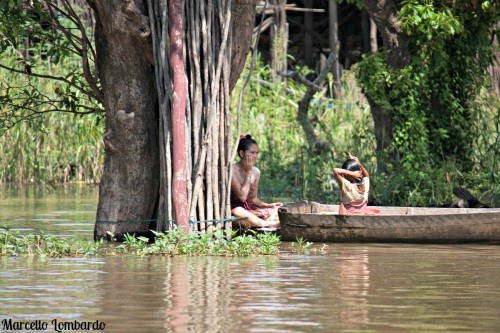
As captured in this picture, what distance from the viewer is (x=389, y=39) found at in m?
14.2

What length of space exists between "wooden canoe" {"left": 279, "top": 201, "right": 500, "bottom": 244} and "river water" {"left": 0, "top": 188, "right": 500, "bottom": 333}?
1.06ft

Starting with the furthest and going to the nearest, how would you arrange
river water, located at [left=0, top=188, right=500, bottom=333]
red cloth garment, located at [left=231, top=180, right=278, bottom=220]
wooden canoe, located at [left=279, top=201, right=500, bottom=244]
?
red cloth garment, located at [left=231, top=180, right=278, bottom=220], wooden canoe, located at [left=279, top=201, right=500, bottom=244], river water, located at [left=0, top=188, right=500, bottom=333]

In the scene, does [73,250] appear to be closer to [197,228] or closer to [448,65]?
[197,228]

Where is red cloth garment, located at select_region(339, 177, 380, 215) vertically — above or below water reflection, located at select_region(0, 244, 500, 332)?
above

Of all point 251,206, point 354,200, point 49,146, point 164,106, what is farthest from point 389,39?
point 49,146

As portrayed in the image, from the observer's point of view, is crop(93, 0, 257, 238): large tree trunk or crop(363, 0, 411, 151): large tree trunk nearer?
crop(93, 0, 257, 238): large tree trunk

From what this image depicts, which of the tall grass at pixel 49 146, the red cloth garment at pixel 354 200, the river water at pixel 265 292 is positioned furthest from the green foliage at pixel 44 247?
the tall grass at pixel 49 146

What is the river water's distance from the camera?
5.96 metres

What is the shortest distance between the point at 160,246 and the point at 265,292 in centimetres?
216

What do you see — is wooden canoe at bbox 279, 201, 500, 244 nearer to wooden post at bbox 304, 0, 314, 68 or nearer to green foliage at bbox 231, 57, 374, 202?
green foliage at bbox 231, 57, 374, 202

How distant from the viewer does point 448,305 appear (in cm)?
665

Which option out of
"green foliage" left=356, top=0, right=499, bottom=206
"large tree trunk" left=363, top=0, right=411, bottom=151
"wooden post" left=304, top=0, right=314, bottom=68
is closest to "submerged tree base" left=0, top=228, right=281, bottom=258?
"green foliage" left=356, top=0, right=499, bottom=206

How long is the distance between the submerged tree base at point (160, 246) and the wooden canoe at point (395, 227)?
132 cm

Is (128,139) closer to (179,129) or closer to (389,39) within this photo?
(179,129)
